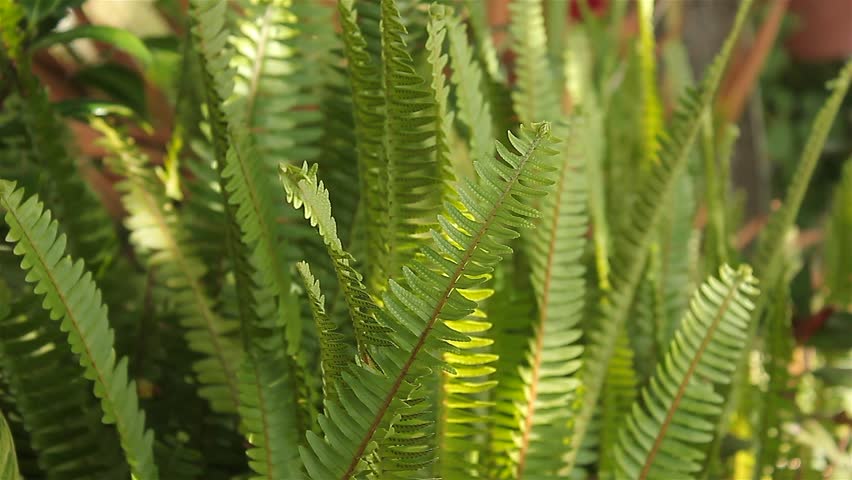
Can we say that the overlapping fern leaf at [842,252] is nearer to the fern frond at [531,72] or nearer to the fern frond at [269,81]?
the fern frond at [531,72]

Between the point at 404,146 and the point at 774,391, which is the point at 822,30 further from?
the point at 404,146

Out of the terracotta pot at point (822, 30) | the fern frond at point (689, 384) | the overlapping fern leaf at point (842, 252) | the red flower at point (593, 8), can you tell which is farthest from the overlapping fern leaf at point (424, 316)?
the terracotta pot at point (822, 30)

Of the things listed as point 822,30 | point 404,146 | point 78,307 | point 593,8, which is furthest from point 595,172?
point 822,30

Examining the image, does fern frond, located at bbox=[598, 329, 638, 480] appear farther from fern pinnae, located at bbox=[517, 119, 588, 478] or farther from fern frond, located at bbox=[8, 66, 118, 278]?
fern frond, located at bbox=[8, 66, 118, 278]

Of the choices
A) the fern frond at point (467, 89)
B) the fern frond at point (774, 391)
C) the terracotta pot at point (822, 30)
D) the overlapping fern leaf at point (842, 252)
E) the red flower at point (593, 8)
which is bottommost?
the fern frond at point (774, 391)

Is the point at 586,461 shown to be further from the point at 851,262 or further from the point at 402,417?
the point at 851,262

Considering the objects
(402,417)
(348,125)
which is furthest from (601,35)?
(402,417)
